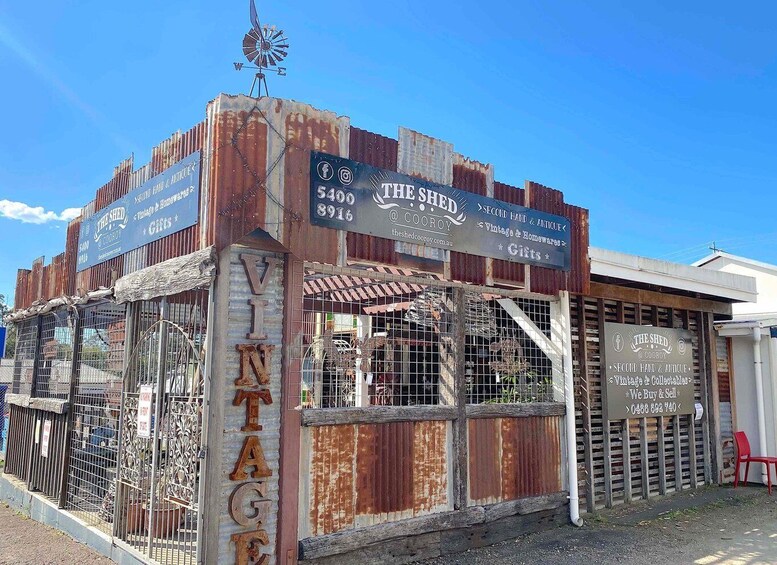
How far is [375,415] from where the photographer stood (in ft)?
20.6

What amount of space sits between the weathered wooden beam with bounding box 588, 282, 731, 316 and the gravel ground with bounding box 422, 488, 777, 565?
3.05 meters

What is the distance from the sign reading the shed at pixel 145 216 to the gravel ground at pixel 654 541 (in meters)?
4.36

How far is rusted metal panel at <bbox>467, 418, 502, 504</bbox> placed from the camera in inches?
279

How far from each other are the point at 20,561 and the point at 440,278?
541cm

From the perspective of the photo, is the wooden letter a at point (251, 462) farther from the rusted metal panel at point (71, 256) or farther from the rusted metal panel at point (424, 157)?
the rusted metal panel at point (71, 256)

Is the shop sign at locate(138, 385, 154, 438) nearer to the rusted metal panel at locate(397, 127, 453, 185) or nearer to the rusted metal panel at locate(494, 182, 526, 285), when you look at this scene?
the rusted metal panel at locate(397, 127, 453, 185)

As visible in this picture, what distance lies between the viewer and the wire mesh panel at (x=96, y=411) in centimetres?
722

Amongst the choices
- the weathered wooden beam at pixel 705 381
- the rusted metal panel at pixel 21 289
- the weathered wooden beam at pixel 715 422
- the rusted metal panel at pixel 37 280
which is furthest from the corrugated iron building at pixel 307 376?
the rusted metal panel at pixel 21 289

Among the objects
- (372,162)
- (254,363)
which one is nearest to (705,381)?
(372,162)

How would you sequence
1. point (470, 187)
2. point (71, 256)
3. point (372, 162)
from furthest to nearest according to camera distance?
point (71, 256)
point (470, 187)
point (372, 162)

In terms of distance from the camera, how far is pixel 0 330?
440 inches

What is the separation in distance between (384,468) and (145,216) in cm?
375

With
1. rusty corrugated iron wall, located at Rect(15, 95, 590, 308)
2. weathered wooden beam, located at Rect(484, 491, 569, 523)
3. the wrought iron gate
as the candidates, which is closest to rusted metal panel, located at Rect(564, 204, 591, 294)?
rusty corrugated iron wall, located at Rect(15, 95, 590, 308)

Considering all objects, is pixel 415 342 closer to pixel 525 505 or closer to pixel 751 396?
pixel 525 505
